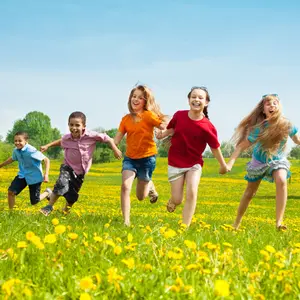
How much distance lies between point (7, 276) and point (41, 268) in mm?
214

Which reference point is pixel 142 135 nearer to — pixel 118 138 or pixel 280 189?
pixel 118 138

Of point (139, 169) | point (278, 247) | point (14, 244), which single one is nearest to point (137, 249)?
point (14, 244)

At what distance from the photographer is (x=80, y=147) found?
8.39 m

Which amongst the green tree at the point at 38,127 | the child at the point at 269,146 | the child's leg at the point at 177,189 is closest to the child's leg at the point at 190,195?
the child's leg at the point at 177,189

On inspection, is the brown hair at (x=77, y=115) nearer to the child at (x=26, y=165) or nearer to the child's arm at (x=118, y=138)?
the child's arm at (x=118, y=138)

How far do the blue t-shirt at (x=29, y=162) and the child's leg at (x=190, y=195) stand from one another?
11.9ft

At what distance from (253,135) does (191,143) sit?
1.20 m

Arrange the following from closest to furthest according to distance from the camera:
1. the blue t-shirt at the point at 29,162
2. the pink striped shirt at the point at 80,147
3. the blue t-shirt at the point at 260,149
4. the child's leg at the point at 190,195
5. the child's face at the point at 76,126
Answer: the child's leg at the point at 190,195, the blue t-shirt at the point at 260,149, the child's face at the point at 76,126, the pink striped shirt at the point at 80,147, the blue t-shirt at the point at 29,162

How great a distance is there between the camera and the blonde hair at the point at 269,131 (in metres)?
7.59

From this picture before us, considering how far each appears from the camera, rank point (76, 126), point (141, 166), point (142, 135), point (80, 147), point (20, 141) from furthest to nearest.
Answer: point (20, 141), point (80, 147), point (76, 126), point (141, 166), point (142, 135)

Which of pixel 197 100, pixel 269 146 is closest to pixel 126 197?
pixel 197 100

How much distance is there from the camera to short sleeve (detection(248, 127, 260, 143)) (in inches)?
306

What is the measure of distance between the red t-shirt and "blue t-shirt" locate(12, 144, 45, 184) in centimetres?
337

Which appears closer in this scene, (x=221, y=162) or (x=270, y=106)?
(x=221, y=162)
